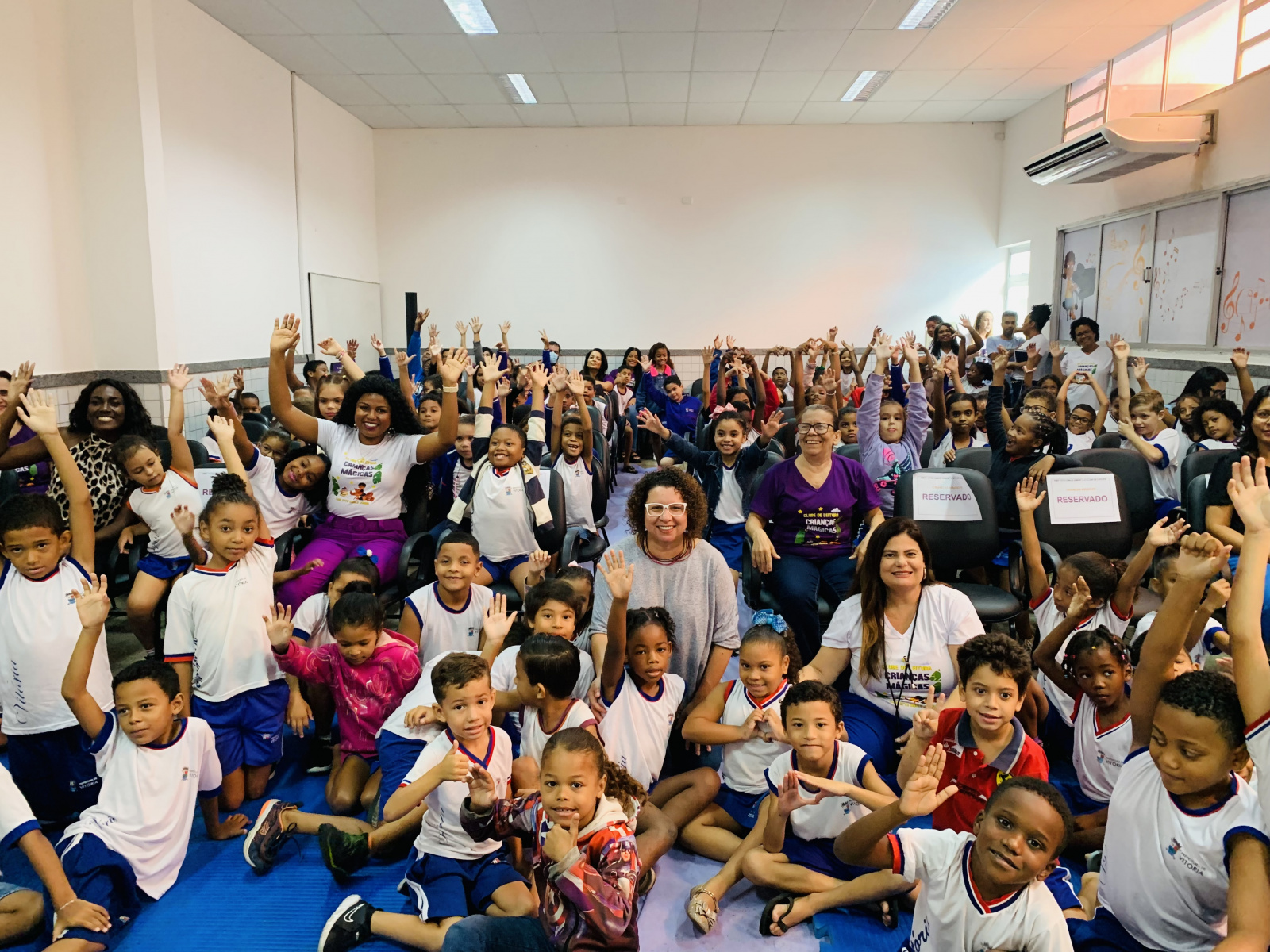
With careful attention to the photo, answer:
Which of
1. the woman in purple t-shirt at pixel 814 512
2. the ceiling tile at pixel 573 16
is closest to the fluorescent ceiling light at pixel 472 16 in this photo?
the ceiling tile at pixel 573 16

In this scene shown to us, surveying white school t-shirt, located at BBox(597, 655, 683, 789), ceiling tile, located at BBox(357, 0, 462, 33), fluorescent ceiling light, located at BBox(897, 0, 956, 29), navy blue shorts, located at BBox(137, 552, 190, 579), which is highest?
fluorescent ceiling light, located at BBox(897, 0, 956, 29)

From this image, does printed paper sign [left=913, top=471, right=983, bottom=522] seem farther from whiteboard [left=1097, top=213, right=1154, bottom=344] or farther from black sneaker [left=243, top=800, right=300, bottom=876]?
whiteboard [left=1097, top=213, right=1154, bottom=344]

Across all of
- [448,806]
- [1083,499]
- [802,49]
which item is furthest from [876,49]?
[448,806]

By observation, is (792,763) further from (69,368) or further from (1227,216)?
Answer: (1227,216)

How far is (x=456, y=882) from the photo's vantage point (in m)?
2.03

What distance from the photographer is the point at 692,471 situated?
4840mm

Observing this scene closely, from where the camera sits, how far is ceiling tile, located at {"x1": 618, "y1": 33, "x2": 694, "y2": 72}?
677 cm

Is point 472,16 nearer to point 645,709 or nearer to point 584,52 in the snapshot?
point 584,52

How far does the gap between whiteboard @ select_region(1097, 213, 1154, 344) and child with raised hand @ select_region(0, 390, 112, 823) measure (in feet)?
26.0

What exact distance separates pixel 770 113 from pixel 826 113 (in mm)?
639

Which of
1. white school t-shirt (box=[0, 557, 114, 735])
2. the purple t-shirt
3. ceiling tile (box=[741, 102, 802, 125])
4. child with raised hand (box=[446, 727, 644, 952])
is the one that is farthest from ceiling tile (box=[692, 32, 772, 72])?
child with raised hand (box=[446, 727, 644, 952])

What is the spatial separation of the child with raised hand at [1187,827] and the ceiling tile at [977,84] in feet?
24.8

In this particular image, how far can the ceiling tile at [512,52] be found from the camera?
6746mm

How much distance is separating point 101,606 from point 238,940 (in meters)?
0.94
